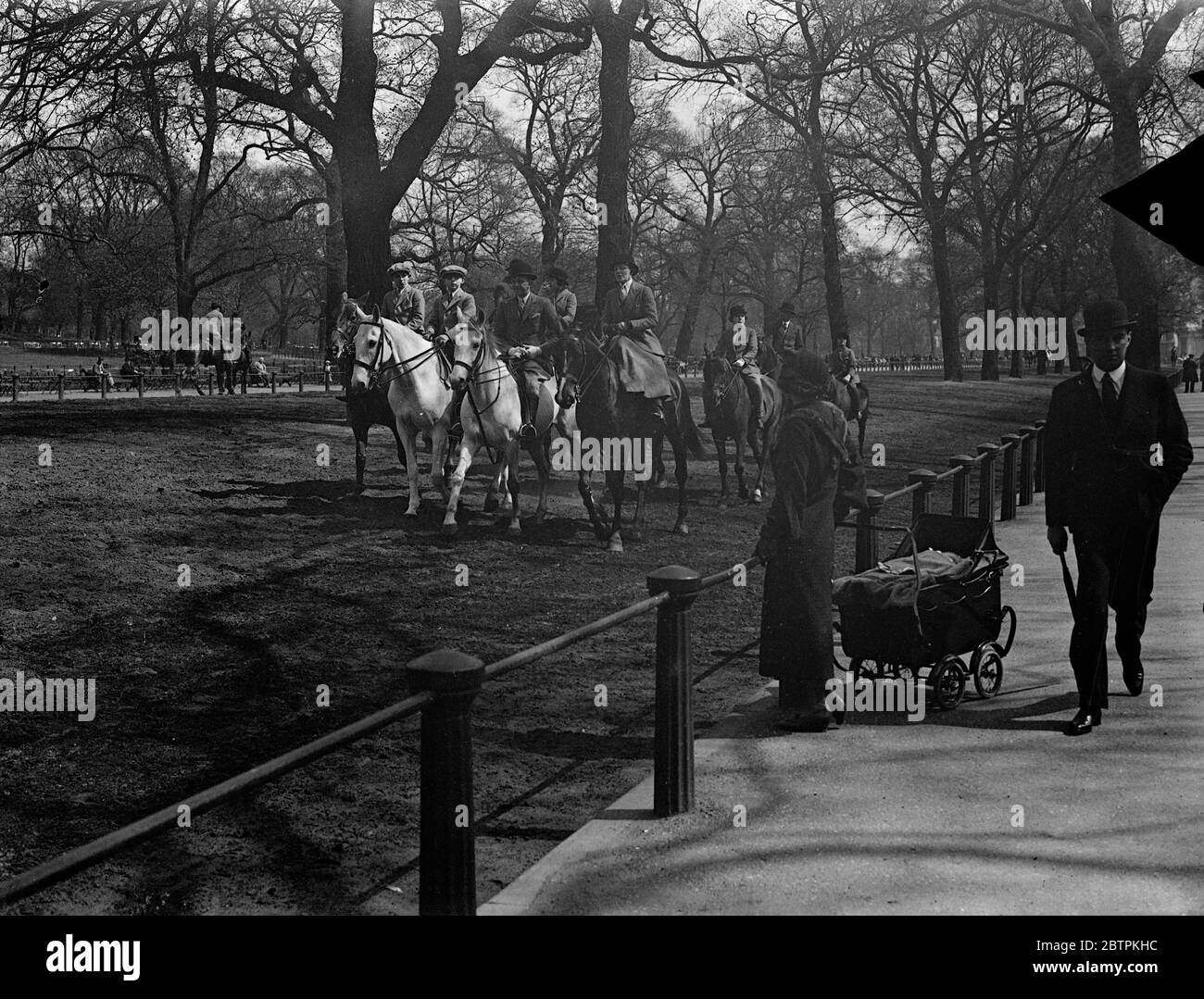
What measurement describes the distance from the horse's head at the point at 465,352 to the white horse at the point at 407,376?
828 millimetres

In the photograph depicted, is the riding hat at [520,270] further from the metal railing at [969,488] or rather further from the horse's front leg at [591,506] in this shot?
the metal railing at [969,488]

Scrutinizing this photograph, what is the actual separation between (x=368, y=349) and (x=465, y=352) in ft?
3.79

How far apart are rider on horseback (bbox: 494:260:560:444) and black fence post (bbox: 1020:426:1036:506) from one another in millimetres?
6833

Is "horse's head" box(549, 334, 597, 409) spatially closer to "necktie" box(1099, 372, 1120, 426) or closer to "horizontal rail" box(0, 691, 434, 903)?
"necktie" box(1099, 372, 1120, 426)

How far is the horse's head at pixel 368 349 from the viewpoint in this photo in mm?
14828

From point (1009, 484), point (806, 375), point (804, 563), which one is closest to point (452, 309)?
point (1009, 484)

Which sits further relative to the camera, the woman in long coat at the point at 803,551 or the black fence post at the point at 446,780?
the woman in long coat at the point at 803,551

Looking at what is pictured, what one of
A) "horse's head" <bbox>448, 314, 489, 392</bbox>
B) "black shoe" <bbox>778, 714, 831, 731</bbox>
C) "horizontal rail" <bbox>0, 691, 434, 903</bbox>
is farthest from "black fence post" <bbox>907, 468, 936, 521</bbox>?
"horizontal rail" <bbox>0, 691, 434, 903</bbox>

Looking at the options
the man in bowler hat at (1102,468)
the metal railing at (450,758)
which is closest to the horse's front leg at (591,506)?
the man in bowler hat at (1102,468)

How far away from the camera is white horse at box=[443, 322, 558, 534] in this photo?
571 inches

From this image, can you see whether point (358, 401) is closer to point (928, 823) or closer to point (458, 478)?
point (458, 478)

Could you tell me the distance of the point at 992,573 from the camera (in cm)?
852

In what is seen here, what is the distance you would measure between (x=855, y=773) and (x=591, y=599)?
559cm
